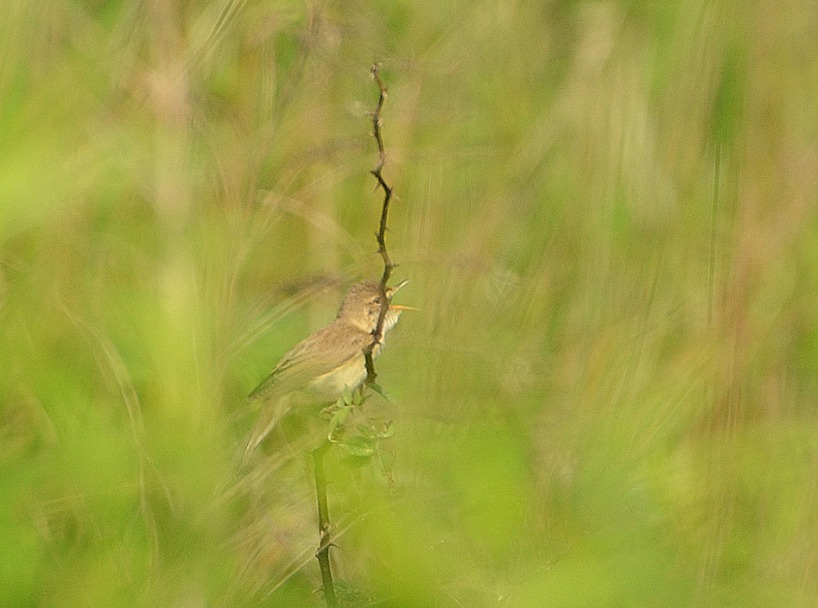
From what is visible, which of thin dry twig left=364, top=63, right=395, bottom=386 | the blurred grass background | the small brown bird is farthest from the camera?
the small brown bird

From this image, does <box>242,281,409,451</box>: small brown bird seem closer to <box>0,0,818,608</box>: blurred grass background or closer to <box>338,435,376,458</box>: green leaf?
<box>0,0,818,608</box>: blurred grass background

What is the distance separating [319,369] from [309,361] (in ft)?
0.06

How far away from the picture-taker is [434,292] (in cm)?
207

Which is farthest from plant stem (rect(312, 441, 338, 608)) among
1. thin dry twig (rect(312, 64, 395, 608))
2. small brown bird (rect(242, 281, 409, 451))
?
small brown bird (rect(242, 281, 409, 451))

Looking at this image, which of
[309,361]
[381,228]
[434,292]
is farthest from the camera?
[434,292]

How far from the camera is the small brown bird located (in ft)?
5.79

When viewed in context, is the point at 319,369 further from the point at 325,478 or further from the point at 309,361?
the point at 325,478

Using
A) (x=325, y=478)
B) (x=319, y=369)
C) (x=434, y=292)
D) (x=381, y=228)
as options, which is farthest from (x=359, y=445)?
(x=434, y=292)

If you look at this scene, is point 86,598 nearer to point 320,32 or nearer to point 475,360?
point 475,360

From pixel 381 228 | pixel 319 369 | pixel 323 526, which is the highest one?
pixel 319 369

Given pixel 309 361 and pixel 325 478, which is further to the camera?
pixel 309 361

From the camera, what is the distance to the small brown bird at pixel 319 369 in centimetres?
176

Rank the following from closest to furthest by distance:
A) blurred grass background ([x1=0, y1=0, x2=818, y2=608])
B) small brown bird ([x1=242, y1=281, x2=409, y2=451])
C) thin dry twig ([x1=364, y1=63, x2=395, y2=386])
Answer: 1. thin dry twig ([x1=364, y1=63, x2=395, y2=386])
2. blurred grass background ([x1=0, y1=0, x2=818, y2=608])
3. small brown bird ([x1=242, y1=281, x2=409, y2=451])

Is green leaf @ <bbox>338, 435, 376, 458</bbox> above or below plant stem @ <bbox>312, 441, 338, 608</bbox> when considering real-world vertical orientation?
above
